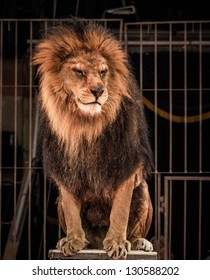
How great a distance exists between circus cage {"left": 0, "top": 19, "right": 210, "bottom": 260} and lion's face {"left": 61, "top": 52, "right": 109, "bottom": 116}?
5.46 ft

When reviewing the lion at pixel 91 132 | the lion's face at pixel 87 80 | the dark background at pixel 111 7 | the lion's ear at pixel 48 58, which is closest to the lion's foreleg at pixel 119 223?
the lion at pixel 91 132

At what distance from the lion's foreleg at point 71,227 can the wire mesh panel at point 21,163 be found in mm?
1618

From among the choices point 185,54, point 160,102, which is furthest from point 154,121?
point 185,54

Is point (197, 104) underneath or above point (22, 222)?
above

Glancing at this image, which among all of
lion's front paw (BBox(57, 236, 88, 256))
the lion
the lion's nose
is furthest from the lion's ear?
lion's front paw (BBox(57, 236, 88, 256))

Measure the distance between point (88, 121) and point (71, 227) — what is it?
333 millimetres

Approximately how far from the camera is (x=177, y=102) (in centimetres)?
411

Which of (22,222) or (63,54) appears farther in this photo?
(22,222)

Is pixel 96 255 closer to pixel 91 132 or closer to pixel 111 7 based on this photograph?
pixel 91 132

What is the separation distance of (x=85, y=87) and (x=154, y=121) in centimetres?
191

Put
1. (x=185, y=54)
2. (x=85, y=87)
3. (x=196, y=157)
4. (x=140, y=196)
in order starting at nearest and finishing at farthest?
(x=85, y=87)
(x=140, y=196)
(x=185, y=54)
(x=196, y=157)

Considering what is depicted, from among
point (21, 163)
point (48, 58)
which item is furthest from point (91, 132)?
point (21, 163)
